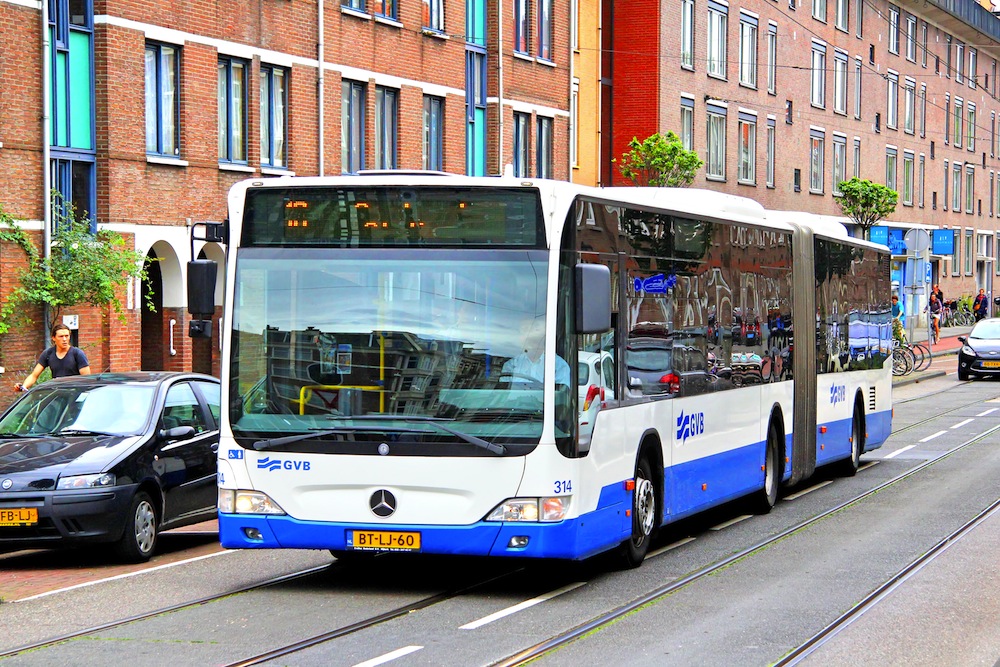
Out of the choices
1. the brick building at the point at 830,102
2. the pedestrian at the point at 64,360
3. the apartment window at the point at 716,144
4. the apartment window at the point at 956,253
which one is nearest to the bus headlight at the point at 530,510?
the pedestrian at the point at 64,360

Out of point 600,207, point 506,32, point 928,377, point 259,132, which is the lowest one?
point 928,377

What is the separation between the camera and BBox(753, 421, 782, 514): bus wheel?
15305mm

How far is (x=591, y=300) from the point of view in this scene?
9.88 meters

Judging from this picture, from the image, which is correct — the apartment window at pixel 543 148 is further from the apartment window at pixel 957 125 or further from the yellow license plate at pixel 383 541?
the apartment window at pixel 957 125

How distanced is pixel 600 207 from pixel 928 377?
33163 mm

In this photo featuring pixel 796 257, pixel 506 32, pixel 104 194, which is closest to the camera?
pixel 796 257

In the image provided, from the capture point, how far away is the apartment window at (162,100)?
25406mm

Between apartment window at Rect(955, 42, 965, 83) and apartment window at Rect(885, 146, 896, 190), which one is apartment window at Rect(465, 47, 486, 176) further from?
apartment window at Rect(955, 42, 965, 83)

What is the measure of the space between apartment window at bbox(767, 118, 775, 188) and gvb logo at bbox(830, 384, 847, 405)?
3447cm

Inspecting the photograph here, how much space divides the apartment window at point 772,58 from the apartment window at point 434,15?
21.0m

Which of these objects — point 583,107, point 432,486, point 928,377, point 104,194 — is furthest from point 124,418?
point 928,377

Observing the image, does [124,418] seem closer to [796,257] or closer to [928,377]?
[796,257]

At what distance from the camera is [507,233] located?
33.1 feet

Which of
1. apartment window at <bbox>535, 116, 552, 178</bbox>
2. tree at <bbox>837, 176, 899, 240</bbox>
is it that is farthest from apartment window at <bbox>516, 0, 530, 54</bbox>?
tree at <bbox>837, 176, 899, 240</bbox>
